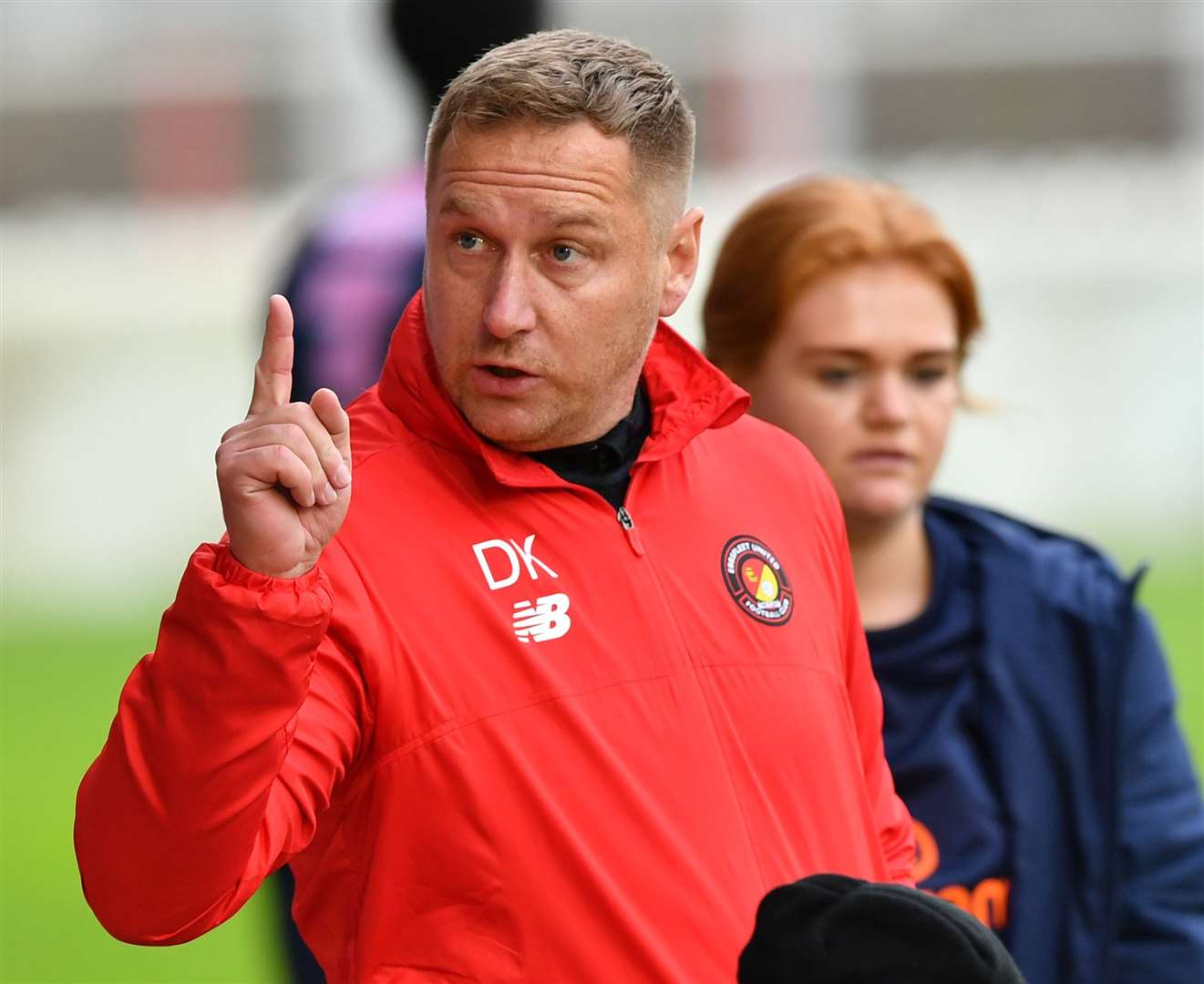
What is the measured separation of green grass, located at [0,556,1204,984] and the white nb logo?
1.81m

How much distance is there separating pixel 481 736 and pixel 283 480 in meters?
0.35

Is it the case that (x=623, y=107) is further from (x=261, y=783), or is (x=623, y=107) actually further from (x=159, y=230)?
(x=159, y=230)

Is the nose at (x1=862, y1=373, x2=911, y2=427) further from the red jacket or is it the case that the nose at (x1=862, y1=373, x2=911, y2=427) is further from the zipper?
the zipper

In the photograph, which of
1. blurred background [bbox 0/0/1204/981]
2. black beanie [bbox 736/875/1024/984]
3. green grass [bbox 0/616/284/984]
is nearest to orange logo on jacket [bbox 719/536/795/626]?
black beanie [bbox 736/875/1024/984]

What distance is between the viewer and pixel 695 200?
11750mm

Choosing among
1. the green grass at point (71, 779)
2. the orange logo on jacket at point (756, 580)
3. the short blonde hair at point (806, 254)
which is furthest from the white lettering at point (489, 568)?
the green grass at point (71, 779)

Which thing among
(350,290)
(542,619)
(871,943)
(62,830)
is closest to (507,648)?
(542,619)

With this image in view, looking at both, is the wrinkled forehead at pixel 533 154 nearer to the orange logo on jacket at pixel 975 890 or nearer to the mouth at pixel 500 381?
the mouth at pixel 500 381

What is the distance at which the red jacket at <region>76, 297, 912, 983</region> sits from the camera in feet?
5.53

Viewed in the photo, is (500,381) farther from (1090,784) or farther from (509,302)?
(1090,784)

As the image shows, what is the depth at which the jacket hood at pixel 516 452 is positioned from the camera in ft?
6.65

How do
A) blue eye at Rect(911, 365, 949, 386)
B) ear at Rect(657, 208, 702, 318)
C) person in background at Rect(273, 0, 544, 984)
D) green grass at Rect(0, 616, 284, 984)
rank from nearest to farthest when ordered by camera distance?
ear at Rect(657, 208, 702, 318)
blue eye at Rect(911, 365, 949, 386)
person in background at Rect(273, 0, 544, 984)
green grass at Rect(0, 616, 284, 984)

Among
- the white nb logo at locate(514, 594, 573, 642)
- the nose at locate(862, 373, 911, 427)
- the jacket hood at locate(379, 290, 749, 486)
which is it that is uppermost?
the jacket hood at locate(379, 290, 749, 486)

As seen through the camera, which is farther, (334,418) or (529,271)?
(529,271)
